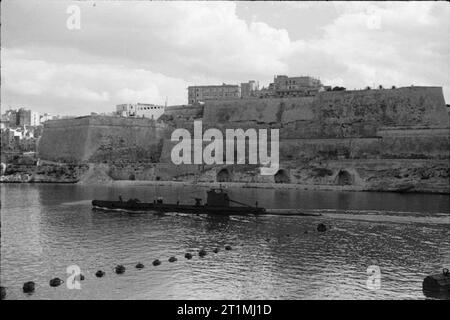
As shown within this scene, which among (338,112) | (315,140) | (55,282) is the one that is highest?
(338,112)

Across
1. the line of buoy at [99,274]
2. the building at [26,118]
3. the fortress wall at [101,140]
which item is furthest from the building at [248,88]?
the line of buoy at [99,274]

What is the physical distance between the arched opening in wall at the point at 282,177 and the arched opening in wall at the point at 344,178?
22.2ft

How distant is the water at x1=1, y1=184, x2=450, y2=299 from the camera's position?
20234mm

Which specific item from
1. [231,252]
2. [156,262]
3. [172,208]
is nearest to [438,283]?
[231,252]

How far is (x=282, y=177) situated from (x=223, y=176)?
8740 millimetres

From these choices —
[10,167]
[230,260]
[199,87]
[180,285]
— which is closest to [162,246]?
[230,260]

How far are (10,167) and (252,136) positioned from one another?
40.2 meters

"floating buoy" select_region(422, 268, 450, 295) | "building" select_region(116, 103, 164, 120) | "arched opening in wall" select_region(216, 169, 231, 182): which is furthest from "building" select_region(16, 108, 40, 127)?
"floating buoy" select_region(422, 268, 450, 295)

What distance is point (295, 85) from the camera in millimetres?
113000

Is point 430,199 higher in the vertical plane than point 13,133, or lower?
lower

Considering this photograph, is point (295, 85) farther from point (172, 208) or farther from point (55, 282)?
point (55, 282)

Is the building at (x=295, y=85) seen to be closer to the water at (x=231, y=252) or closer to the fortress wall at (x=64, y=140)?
the fortress wall at (x=64, y=140)
